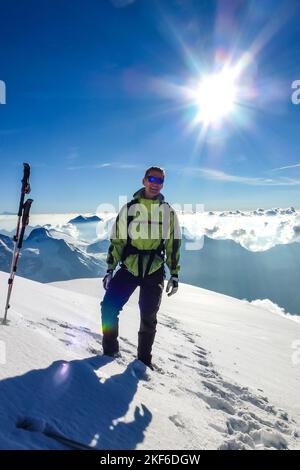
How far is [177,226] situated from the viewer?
265 inches

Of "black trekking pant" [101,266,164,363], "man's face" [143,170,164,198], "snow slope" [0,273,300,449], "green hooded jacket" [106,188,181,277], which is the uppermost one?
"man's face" [143,170,164,198]

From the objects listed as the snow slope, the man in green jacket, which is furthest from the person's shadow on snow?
the man in green jacket

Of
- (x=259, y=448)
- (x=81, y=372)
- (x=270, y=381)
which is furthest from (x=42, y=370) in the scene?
(x=270, y=381)

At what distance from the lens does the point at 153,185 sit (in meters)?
6.36

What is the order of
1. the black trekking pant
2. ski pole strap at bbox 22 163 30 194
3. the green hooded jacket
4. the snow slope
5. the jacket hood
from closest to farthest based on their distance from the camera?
1. the snow slope
2. ski pole strap at bbox 22 163 30 194
3. the black trekking pant
4. the green hooded jacket
5. the jacket hood

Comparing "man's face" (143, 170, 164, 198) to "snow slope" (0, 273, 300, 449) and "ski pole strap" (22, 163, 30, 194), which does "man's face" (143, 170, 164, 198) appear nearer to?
"ski pole strap" (22, 163, 30, 194)

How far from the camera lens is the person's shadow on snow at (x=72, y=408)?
10.5ft

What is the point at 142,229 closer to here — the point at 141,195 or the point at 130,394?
the point at 141,195

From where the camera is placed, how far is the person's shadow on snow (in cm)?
319

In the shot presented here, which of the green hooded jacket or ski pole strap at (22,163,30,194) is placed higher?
ski pole strap at (22,163,30,194)

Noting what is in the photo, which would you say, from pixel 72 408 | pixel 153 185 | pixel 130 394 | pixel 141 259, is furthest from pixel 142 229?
pixel 72 408

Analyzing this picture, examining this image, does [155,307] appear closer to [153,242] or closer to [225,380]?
[153,242]

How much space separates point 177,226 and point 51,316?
3851mm

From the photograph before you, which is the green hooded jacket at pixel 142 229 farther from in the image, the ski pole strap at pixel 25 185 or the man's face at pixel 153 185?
the ski pole strap at pixel 25 185
